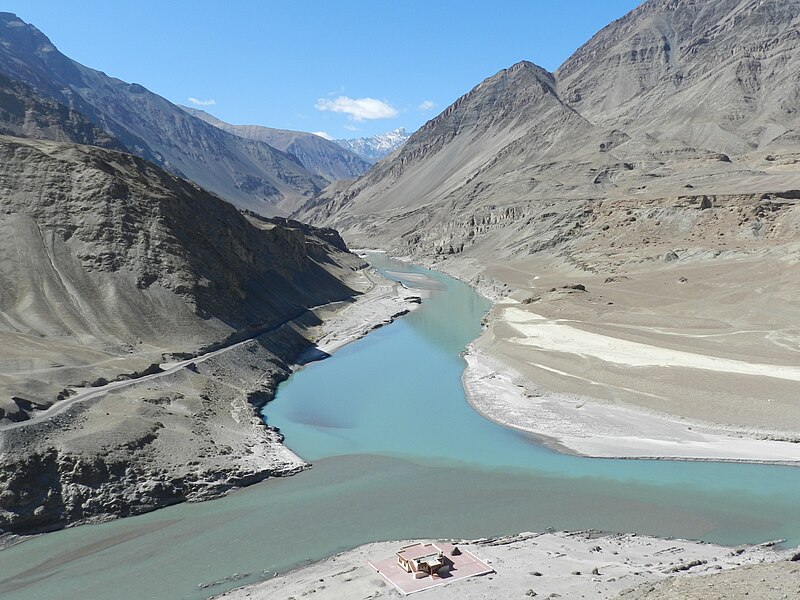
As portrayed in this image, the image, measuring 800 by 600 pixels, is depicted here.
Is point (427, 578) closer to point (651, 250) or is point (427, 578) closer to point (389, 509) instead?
point (389, 509)

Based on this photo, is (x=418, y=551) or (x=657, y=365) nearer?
(x=418, y=551)

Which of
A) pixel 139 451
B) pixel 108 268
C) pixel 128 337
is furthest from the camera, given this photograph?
pixel 108 268

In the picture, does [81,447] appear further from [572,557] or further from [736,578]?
[736,578]

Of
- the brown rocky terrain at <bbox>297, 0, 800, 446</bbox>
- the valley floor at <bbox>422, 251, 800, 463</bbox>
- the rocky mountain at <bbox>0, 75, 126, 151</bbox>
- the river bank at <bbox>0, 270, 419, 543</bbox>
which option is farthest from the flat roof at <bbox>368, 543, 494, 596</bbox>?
the rocky mountain at <bbox>0, 75, 126, 151</bbox>

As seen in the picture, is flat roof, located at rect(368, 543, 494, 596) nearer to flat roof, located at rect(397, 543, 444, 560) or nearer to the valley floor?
flat roof, located at rect(397, 543, 444, 560)

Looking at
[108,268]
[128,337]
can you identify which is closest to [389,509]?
[128,337]

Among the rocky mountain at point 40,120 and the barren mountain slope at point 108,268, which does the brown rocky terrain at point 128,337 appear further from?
the rocky mountain at point 40,120
